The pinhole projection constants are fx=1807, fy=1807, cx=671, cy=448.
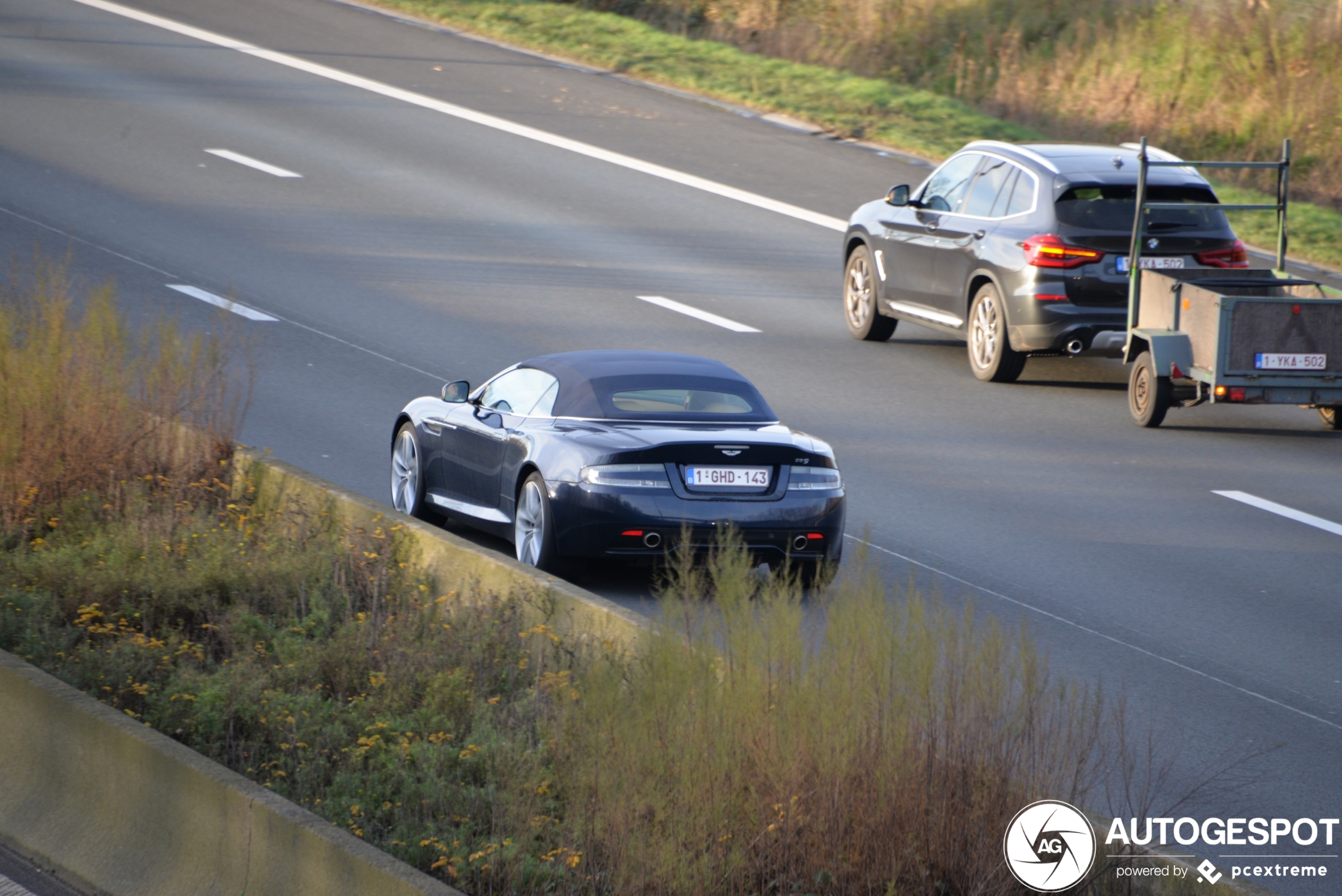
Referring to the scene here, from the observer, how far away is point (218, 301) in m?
17.4

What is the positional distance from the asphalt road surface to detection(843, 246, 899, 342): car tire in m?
0.24

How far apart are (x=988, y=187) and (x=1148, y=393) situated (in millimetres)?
2918

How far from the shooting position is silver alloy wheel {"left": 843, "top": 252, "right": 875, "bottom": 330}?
59.6 feet

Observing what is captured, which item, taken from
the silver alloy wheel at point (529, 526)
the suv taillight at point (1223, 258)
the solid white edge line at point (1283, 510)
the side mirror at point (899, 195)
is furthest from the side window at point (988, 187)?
the silver alloy wheel at point (529, 526)

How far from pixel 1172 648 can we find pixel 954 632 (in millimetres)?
4069

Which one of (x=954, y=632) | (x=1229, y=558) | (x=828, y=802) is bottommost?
(x=1229, y=558)

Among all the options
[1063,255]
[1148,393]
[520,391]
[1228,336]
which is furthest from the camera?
[1063,255]

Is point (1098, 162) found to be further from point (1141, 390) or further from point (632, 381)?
point (632, 381)

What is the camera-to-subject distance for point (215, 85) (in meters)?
28.2

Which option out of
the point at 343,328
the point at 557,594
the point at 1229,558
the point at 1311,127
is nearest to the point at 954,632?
the point at 557,594

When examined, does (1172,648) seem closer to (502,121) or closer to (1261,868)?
(1261,868)

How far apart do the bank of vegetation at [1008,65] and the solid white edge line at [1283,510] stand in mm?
9260

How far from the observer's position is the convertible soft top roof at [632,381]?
10398 mm

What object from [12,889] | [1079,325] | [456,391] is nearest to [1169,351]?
Result: [1079,325]
